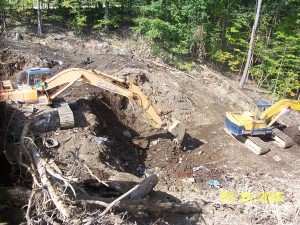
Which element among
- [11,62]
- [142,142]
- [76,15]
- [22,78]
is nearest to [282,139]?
[142,142]

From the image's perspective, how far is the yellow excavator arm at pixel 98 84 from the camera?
31.8ft

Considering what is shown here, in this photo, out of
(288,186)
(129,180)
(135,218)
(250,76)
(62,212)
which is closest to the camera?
(62,212)

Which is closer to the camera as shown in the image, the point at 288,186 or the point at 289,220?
the point at 289,220

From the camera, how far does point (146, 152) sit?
1070 cm

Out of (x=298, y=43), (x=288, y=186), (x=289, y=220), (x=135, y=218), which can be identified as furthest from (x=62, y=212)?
(x=298, y=43)

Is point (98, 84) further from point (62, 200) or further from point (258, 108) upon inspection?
point (62, 200)

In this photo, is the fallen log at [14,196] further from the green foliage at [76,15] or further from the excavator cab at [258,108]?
the green foliage at [76,15]

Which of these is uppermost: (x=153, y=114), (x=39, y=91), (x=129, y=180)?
(x=39, y=91)

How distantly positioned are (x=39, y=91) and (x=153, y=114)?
3.36 meters

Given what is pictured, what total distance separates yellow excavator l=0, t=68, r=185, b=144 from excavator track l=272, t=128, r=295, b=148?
366cm

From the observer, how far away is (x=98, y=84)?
985cm

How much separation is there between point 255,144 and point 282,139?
1.18 metres

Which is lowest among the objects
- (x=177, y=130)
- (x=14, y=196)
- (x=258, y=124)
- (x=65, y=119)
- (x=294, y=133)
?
(x=294, y=133)

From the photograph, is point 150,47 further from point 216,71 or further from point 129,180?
point 129,180
